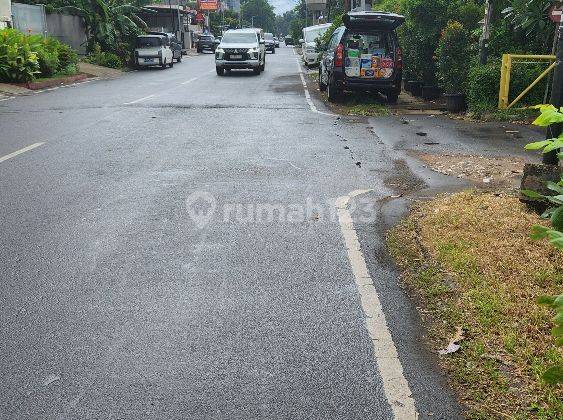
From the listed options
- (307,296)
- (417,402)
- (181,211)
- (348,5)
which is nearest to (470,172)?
(181,211)

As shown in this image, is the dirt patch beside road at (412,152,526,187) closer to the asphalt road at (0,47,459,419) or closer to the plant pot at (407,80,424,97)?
the asphalt road at (0,47,459,419)

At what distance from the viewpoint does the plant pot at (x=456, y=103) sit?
1401cm

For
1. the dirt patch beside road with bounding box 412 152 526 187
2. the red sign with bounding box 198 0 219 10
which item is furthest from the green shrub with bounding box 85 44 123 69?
the red sign with bounding box 198 0 219 10

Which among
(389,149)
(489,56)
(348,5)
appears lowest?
(389,149)

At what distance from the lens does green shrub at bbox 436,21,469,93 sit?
1483 centimetres

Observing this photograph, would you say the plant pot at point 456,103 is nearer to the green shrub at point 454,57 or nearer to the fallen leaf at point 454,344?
the green shrub at point 454,57

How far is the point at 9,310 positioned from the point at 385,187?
4.57 m

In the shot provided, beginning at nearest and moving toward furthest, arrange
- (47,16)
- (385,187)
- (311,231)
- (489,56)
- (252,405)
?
(252,405) → (311,231) → (385,187) → (489,56) → (47,16)

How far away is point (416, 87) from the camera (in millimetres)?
17734

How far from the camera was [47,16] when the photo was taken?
30344 mm

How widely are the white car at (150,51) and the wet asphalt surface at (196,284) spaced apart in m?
23.5

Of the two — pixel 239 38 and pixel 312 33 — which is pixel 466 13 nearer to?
pixel 239 38

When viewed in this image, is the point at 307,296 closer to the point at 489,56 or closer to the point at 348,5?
the point at 489,56

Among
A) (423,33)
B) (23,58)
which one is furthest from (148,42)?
(423,33)
